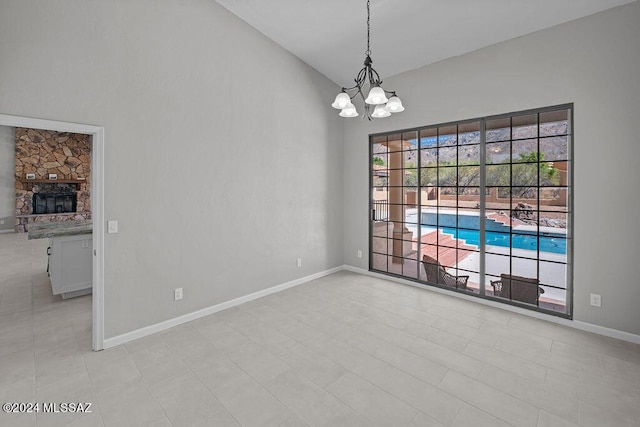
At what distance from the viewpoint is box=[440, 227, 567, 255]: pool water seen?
3.58 metres

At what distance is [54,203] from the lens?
951 cm

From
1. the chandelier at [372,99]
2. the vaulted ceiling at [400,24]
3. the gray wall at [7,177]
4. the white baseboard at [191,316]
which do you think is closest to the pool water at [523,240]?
the chandelier at [372,99]

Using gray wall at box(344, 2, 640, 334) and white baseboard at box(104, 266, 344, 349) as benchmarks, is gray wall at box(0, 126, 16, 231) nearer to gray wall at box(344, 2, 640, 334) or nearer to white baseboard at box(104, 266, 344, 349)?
white baseboard at box(104, 266, 344, 349)

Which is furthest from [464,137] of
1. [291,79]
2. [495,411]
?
[495,411]

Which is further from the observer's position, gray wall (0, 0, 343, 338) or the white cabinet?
the white cabinet

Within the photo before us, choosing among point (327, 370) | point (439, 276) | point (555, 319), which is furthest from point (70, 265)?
point (555, 319)

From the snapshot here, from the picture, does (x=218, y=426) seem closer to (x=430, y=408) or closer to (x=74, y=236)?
(x=430, y=408)

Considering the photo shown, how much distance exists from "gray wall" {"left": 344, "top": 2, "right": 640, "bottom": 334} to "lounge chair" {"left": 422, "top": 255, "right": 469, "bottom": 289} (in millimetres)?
1329

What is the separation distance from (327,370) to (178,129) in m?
3.03

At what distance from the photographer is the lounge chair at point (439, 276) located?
4386mm

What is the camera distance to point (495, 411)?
6.70 ft

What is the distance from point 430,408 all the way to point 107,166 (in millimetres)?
3542

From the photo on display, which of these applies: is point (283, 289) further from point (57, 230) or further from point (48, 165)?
point (48, 165)

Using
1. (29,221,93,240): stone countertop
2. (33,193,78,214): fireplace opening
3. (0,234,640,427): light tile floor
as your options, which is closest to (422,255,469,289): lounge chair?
(0,234,640,427): light tile floor
